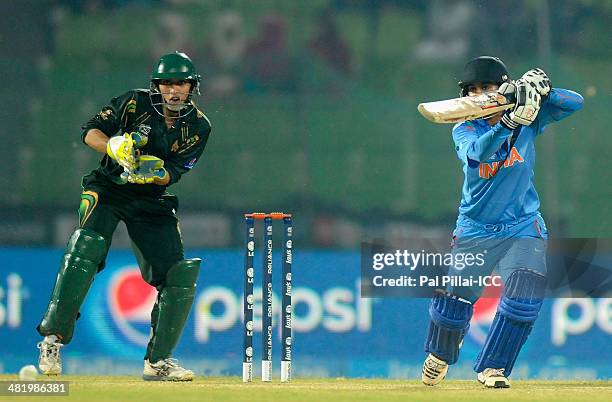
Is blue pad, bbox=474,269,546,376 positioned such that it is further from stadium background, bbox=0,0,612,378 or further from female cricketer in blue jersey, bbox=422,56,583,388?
stadium background, bbox=0,0,612,378

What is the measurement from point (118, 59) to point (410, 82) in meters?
1.53

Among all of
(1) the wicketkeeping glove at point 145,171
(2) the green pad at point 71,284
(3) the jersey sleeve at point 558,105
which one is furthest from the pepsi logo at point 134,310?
(3) the jersey sleeve at point 558,105

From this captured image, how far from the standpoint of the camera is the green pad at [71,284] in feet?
18.3

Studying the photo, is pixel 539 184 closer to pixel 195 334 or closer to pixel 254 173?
pixel 254 173

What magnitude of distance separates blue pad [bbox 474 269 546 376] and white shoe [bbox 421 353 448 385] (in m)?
0.29

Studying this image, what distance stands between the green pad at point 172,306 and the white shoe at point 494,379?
129cm

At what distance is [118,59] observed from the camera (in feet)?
23.7

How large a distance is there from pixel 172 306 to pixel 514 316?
1.43 metres

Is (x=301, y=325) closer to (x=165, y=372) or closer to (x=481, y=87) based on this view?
(x=165, y=372)

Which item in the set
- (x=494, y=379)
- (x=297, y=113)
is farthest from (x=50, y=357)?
(x=297, y=113)

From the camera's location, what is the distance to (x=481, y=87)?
18.9ft

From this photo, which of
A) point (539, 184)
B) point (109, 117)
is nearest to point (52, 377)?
point (109, 117)

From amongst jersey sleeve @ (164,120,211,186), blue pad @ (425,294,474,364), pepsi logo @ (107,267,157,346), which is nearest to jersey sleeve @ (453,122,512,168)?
blue pad @ (425,294,474,364)

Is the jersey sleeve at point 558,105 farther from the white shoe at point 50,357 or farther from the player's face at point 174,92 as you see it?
the white shoe at point 50,357
